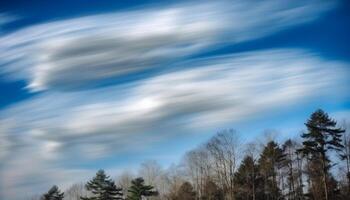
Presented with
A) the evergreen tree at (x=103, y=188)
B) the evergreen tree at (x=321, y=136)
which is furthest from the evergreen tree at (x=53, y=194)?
the evergreen tree at (x=321, y=136)

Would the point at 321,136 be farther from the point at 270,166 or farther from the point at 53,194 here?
the point at 53,194

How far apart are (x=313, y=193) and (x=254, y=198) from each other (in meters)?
10.8

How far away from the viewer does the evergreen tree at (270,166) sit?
275 feet

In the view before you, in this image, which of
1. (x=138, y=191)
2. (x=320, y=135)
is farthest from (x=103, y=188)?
(x=320, y=135)

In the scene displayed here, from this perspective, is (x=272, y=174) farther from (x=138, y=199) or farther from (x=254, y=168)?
(x=138, y=199)

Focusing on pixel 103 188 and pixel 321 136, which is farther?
pixel 103 188

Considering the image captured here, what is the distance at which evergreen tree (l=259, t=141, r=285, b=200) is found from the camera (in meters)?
83.7

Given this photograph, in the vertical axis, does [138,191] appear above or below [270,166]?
below

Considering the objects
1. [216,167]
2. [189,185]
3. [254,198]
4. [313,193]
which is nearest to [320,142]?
[313,193]

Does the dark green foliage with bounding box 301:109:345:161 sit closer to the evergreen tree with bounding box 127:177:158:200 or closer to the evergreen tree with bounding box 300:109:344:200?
the evergreen tree with bounding box 300:109:344:200

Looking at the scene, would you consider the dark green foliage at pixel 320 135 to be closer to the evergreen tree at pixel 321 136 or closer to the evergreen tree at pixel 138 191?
the evergreen tree at pixel 321 136

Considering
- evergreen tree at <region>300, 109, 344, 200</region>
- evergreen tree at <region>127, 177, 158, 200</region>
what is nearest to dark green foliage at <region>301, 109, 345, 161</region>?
evergreen tree at <region>300, 109, 344, 200</region>

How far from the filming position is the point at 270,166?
3292 inches

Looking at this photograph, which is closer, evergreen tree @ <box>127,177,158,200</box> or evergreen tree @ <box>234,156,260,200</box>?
evergreen tree @ <box>234,156,260,200</box>
